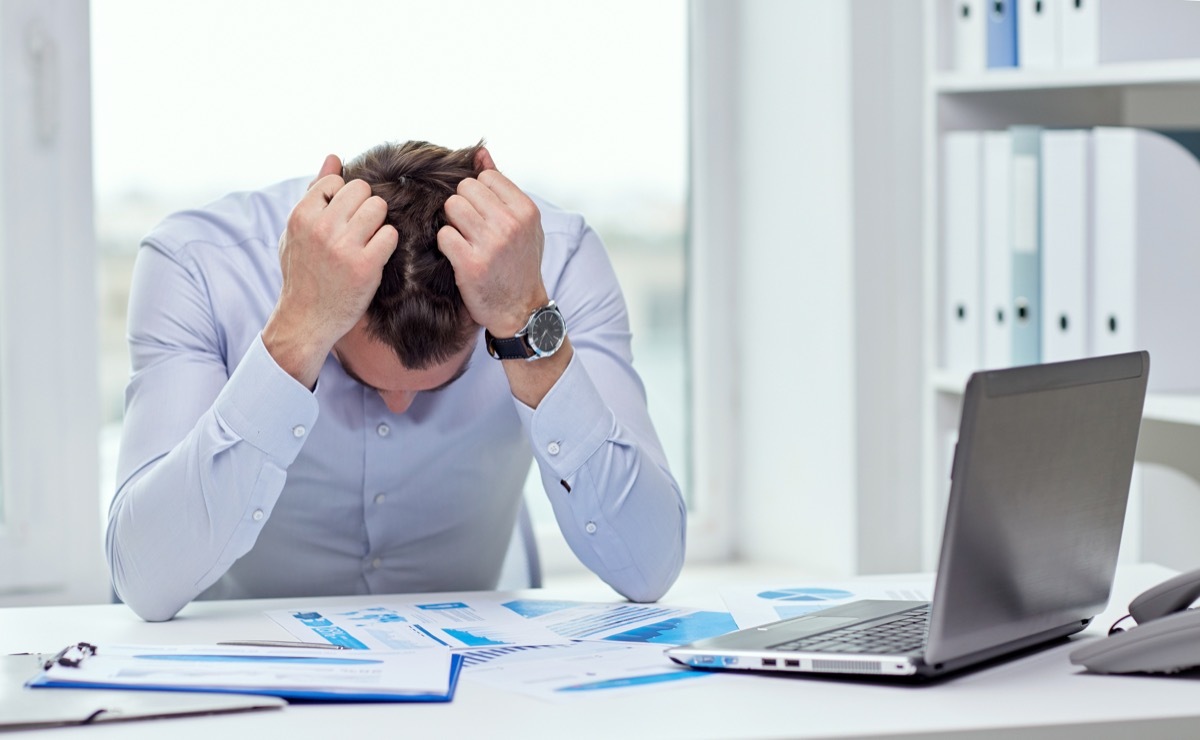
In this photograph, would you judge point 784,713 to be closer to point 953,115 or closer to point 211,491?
point 211,491

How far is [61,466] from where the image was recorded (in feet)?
7.14

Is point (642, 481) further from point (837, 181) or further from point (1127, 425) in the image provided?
point (837, 181)

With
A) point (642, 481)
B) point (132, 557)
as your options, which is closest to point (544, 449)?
point (642, 481)

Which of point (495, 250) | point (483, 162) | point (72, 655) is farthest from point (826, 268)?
point (72, 655)

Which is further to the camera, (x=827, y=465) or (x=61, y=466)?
(x=827, y=465)

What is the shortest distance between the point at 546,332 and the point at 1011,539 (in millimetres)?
494

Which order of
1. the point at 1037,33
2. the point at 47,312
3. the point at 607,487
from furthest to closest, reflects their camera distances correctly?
the point at 47,312 < the point at 1037,33 < the point at 607,487

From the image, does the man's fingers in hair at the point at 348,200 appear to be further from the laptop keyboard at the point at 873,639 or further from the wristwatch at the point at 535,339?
the laptop keyboard at the point at 873,639

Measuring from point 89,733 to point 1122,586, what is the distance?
99 centimetres

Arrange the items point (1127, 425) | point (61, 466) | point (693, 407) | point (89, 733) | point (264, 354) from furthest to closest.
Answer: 1. point (693, 407)
2. point (61, 466)
3. point (264, 354)
4. point (1127, 425)
5. point (89, 733)

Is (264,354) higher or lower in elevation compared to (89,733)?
higher

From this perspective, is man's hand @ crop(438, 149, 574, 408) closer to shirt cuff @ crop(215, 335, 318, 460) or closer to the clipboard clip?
shirt cuff @ crop(215, 335, 318, 460)

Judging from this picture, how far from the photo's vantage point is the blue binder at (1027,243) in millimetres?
1883

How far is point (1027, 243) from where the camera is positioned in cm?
190
